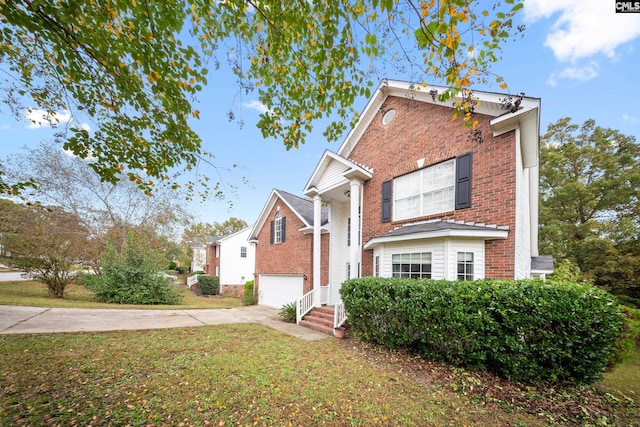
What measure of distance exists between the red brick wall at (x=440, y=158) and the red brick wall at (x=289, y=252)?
3.25 meters

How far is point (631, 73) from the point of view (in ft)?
31.4

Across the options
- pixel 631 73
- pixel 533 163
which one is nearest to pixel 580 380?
pixel 533 163

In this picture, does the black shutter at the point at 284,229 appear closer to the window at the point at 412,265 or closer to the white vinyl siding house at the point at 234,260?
the window at the point at 412,265

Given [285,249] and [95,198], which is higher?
[95,198]

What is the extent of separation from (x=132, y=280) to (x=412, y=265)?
1475cm

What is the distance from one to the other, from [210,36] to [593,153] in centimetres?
2417

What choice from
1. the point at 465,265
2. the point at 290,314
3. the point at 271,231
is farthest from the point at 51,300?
the point at 465,265

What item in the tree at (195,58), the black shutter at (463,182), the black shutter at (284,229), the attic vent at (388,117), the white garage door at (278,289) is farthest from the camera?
the black shutter at (284,229)

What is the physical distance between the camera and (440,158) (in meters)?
8.00

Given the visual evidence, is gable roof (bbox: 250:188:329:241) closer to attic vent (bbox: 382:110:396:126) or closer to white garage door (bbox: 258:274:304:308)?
white garage door (bbox: 258:274:304:308)

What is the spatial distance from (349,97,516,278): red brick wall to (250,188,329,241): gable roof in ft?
12.0

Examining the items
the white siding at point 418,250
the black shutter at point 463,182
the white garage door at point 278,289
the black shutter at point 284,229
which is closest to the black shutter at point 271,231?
the black shutter at point 284,229

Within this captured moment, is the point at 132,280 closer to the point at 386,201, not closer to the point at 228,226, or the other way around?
the point at 386,201

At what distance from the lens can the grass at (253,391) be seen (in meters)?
3.38
